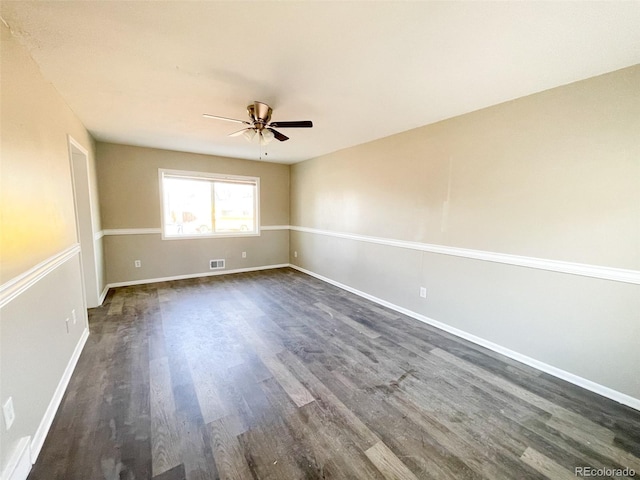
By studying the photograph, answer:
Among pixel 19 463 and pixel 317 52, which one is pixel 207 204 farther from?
A: pixel 19 463

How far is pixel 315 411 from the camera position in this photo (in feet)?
5.79

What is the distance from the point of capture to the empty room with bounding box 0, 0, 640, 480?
4.54ft

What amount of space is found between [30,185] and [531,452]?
3.44 meters

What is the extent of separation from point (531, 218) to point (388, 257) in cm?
169

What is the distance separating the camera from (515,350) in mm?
2436

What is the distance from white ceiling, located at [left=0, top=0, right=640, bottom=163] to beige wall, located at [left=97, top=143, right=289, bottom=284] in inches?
65.2

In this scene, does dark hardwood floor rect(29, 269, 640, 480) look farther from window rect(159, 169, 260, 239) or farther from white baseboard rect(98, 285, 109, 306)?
window rect(159, 169, 260, 239)

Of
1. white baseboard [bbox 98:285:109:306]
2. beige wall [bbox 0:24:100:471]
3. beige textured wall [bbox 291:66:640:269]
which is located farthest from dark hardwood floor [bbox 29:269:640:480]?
beige textured wall [bbox 291:66:640:269]

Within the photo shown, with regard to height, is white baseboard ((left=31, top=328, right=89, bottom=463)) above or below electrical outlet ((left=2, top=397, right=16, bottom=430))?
below

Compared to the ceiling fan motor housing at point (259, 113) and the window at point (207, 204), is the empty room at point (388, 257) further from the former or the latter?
the window at point (207, 204)

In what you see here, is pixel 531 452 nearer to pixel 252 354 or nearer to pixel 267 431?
pixel 267 431

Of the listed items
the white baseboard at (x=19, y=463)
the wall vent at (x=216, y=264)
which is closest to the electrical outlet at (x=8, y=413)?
the white baseboard at (x=19, y=463)

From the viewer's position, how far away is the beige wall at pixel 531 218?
1.86m

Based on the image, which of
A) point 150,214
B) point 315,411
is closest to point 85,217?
point 150,214
